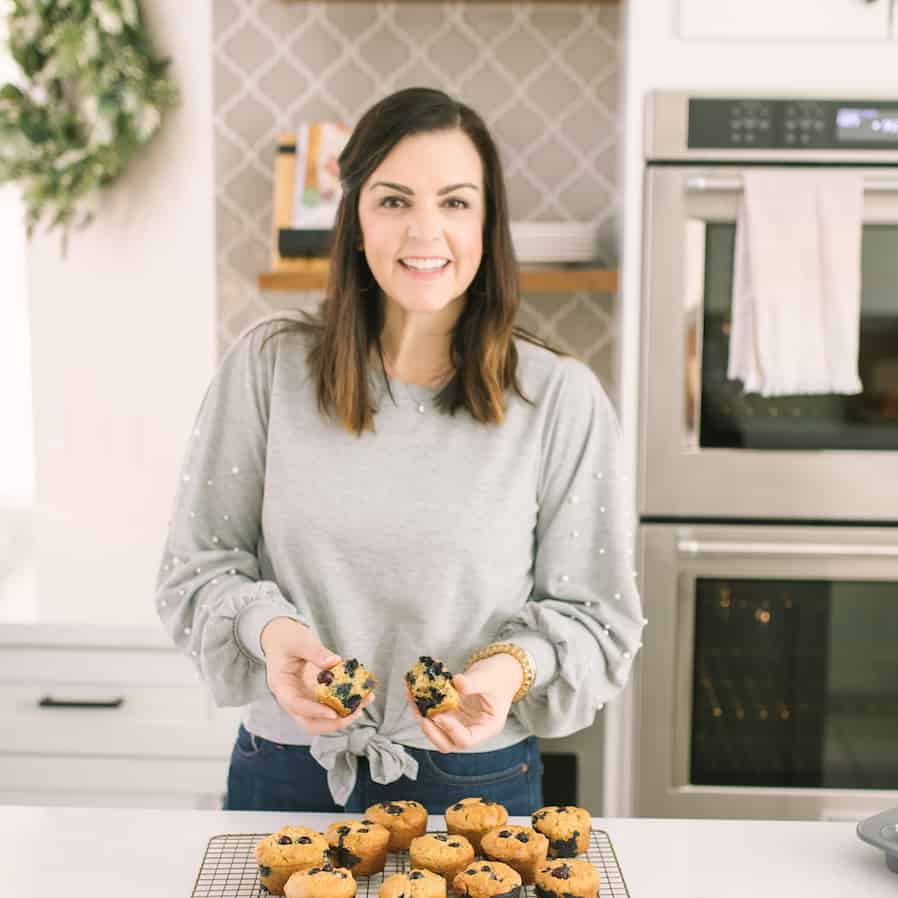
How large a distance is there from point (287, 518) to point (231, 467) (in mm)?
107

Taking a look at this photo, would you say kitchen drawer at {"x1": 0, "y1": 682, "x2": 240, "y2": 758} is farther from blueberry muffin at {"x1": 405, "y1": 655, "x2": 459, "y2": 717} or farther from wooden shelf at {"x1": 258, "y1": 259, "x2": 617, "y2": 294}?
blueberry muffin at {"x1": 405, "y1": 655, "x2": 459, "y2": 717}

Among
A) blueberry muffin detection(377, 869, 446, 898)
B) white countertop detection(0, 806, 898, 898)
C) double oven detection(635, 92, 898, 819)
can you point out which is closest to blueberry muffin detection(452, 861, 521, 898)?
blueberry muffin detection(377, 869, 446, 898)

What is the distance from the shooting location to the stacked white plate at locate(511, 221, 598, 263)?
90.7 inches

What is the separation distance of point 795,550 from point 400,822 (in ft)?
3.82

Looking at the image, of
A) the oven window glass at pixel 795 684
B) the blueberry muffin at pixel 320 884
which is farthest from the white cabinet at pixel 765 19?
the blueberry muffin at pixel 320 884

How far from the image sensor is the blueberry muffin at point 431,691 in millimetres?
1129

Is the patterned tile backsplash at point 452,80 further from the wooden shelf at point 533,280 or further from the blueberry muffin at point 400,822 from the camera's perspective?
the blueberry muffin at point 400,822

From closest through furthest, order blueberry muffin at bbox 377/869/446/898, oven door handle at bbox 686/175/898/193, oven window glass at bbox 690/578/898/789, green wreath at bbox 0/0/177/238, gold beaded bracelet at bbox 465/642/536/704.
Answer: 1. blueberry muffin at bbox 377/869/446/898
2. gold beaded bracelet at bbox 465/642/536/704
3. oven door handle at bbox 686/175/898/193
4. oven window glass at bbox 690/578/898/789
5. green wreath at bbox 0/0/177/238

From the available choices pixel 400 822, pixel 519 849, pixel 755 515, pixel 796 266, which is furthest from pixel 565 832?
pixel 796 266

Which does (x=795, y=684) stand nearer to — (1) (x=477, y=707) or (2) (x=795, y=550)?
(2) (x=795, y=550)

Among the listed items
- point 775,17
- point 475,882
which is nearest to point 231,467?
point 475,882

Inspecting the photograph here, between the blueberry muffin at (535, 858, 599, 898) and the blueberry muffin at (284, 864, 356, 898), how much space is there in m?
0.18

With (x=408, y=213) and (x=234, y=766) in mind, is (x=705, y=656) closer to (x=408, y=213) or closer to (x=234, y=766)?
(x=234, y=766)

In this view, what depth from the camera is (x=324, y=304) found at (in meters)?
1.47
